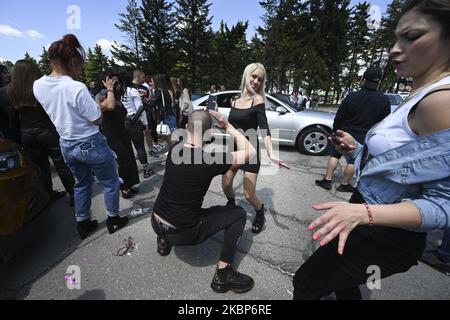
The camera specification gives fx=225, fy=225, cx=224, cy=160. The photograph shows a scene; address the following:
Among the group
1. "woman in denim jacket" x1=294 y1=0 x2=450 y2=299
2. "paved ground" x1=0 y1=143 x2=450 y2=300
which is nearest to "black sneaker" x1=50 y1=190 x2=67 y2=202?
"paved ground" x1=0 y1=143 x2=450 y2=300

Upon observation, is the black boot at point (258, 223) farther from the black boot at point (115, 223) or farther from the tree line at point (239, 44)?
the tree line at point (239, 44)

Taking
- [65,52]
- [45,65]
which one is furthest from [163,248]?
[45,65]

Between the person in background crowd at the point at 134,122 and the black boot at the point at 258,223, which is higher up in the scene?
the person in background crowd at the point at 134,122

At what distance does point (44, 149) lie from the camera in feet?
9.68

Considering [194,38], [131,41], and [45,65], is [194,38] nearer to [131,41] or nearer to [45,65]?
[131,41]

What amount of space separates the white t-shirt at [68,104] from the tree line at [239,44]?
2226 cm

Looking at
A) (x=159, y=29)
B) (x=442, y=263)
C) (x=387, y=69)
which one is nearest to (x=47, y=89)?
(x=442, y=263)

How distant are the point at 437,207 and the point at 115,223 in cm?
284

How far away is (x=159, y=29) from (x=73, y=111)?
1135 inches

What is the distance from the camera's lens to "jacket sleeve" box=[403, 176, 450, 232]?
793 millimetres

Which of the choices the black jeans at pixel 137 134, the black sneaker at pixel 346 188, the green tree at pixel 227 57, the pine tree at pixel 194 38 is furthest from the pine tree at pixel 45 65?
the green tree at pixel 227 57

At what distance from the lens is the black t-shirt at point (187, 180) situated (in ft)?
5.71

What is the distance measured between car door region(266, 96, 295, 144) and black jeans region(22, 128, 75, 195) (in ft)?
14.4
